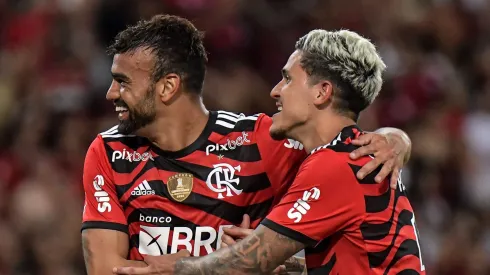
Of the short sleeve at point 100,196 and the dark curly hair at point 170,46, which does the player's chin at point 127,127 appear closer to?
the short sleeve at point 100,196

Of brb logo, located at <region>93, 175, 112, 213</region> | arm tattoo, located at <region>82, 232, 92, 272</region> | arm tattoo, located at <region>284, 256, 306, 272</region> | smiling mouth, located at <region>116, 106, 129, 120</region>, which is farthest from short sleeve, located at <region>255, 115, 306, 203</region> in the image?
arm tattoo, located at <region>82, 232, 92, 272</region>

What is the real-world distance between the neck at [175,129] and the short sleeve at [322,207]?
763 mm

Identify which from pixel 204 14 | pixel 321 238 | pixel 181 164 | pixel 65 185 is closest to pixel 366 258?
pixel 321 238

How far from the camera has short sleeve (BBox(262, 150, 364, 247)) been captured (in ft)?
14.5

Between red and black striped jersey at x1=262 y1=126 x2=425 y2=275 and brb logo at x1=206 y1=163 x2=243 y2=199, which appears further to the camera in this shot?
brb logo at x1=206 y1=163 x2=243 y2=199

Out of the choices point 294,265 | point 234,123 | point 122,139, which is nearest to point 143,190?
point 122,139

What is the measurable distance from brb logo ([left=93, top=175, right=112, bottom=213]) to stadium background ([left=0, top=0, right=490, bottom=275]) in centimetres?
354

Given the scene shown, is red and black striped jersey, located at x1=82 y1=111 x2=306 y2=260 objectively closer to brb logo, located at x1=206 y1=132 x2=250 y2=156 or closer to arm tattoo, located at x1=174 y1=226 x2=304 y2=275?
brb logo, located at x1=206 y1=132 x2=250 y2=156

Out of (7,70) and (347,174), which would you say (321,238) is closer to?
(347,174)

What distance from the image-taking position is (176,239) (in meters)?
4.89

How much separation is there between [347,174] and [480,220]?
4.92 metres

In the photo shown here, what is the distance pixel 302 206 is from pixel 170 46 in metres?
1.10

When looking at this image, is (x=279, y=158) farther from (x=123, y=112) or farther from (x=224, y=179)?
(x=123, y=112)

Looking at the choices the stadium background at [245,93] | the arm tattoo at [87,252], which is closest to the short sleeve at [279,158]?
the arm tattoo at [87,252]
